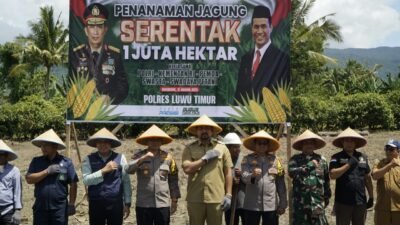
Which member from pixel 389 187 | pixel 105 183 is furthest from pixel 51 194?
pixel 389 187

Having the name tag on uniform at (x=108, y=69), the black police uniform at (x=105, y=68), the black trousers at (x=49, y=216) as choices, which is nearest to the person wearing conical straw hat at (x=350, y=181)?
the black trousers at (x=49, y=216)

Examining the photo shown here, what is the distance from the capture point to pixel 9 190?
667 centimetres

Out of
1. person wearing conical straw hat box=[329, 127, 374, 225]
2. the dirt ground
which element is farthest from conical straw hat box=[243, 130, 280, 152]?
the dirt ground

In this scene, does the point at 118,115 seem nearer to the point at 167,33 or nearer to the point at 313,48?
the point at 167,33

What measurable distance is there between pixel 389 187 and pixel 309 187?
0.98 m

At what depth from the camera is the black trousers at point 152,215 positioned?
681cm

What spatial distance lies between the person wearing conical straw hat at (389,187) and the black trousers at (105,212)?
2.99m

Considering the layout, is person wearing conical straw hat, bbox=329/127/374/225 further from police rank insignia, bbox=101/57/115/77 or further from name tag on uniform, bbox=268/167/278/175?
police rank insignia, bbox=101/57/115/77

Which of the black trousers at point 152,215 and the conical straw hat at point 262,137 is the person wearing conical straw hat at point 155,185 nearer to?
the black trousers at point 152,215

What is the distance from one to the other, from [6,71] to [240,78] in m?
27.3

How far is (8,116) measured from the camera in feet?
67.6

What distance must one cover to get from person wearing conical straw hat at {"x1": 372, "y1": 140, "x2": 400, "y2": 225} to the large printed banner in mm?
2284

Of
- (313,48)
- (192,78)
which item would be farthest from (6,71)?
(192,78)

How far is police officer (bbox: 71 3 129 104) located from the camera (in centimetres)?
878
